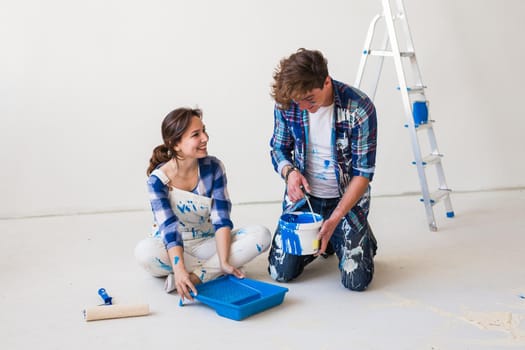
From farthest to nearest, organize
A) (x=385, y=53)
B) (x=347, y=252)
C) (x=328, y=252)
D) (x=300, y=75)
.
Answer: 1. (x=385, y=53)
2. (x=328, y=252)
3. (x=347, y=252)
4. (x=300, y=75)

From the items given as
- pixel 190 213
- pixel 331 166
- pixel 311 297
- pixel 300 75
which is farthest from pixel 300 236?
pixel 300 75

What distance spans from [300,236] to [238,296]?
0.33m

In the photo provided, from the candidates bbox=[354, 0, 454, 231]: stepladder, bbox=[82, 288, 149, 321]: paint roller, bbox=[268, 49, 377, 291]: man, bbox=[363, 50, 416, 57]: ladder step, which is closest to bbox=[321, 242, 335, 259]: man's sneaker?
bbox=[268, 49, 377, 291]: man

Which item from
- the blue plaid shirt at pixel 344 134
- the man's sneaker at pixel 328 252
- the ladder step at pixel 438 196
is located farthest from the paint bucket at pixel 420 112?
the blue plaid shirt at pixel 344 134

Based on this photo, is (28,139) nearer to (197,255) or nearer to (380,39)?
(197,255)

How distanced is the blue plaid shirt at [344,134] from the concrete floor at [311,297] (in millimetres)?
505

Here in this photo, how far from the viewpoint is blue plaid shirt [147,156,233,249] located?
8.75 feet

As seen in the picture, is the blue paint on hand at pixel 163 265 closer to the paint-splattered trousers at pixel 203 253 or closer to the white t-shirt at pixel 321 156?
the paint-splattered trousers at pixel 203 253

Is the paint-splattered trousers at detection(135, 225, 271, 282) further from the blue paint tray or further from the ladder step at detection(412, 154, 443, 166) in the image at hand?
the ladder step at detection(412, 154, 443, 166)

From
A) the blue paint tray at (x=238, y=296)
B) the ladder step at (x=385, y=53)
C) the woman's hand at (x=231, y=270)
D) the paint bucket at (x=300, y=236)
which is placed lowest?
the blue paint tray at (x=238, y=296)

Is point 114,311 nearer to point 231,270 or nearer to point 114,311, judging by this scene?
point 114,311

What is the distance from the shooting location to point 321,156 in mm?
2809

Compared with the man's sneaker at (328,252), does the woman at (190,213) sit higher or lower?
higher

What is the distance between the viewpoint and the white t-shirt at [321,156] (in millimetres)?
2758
